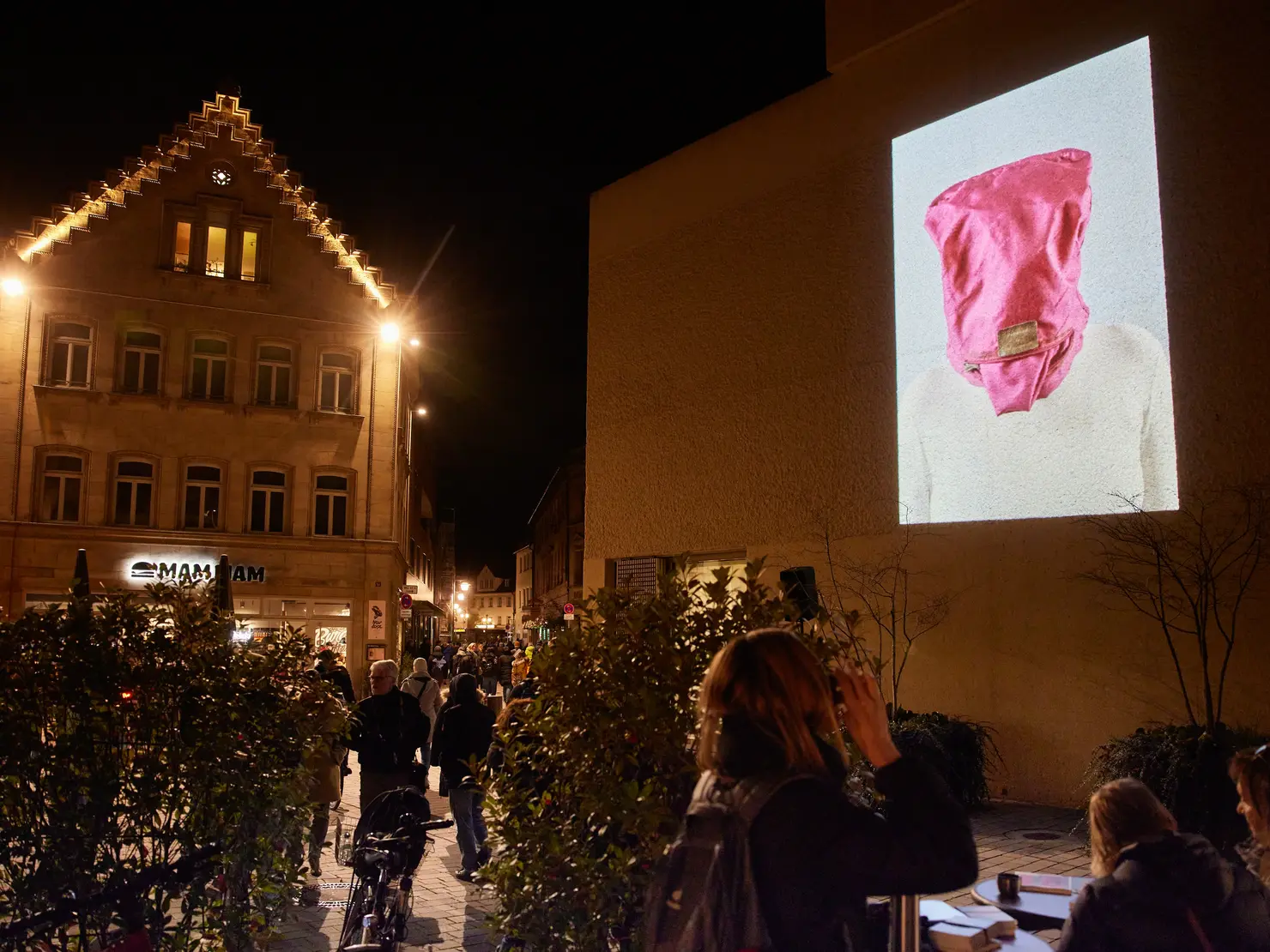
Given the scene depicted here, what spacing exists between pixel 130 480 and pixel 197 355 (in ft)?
12.0

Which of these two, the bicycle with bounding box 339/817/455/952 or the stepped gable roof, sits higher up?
the stepped gable roof

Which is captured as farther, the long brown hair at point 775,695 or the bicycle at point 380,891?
the bicycle at point 380,891

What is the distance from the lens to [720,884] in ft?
8.07

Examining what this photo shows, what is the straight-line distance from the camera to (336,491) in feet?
93.8

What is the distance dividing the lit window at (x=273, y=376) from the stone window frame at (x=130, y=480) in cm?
308

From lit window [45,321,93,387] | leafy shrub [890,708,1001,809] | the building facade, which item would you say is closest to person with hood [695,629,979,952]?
leafy shrub [890,708,1001,809]

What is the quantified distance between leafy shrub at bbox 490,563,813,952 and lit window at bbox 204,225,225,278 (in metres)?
26.8

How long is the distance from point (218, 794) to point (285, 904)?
82 cm

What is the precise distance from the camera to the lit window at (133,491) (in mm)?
26531

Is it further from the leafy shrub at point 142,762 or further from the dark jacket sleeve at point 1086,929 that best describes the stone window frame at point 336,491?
the dark jacket sleeve at point 1086,929

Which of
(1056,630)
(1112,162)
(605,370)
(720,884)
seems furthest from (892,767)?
(605,370)

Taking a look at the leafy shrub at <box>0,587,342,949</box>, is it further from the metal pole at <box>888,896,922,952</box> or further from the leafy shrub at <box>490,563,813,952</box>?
the metal pole at <box>888,896,922,952</box>

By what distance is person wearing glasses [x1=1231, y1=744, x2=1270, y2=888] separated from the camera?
371cm

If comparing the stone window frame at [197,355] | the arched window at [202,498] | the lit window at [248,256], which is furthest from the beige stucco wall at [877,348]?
the arched window at [202,498]
